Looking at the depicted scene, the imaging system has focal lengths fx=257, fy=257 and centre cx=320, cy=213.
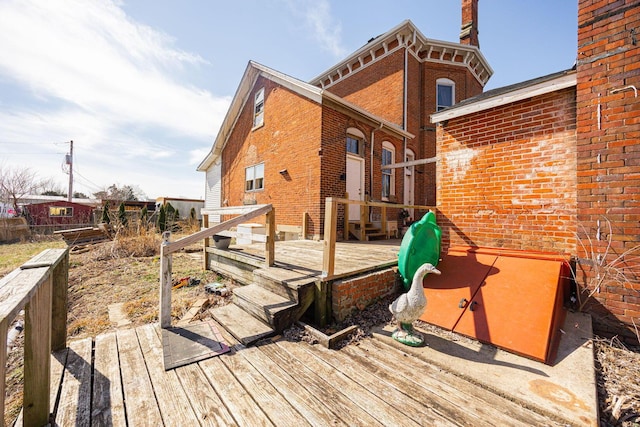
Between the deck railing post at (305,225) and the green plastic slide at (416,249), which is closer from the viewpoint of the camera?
the green plastic slide at (416,249)

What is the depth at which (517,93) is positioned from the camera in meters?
3.63

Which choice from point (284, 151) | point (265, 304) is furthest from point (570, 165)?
point (284, 151)

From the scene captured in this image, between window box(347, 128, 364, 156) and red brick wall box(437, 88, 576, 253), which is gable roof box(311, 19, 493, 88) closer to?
window box(347, 128, 364, 156)

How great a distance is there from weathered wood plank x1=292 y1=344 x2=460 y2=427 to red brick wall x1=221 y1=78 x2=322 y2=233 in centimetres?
551

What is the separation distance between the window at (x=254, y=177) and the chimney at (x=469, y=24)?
38.9 feet

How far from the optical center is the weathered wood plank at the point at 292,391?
176cm

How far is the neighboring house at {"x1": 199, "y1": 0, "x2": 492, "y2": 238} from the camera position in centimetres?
816

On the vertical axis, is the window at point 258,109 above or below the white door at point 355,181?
above

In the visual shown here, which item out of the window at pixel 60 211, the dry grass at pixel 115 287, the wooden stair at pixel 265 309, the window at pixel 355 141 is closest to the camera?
the wooden stair at pixel 265 309

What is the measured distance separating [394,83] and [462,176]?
8.75 meters

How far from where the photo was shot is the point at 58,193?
128 feet

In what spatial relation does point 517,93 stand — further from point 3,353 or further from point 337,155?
point 3,353

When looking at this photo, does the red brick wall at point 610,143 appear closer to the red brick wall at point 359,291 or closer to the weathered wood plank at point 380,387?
the red brick wall at point 359,291

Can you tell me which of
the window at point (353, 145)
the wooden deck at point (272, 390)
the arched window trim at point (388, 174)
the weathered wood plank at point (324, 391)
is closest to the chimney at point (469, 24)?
the arched window trim at point (388, 174)
